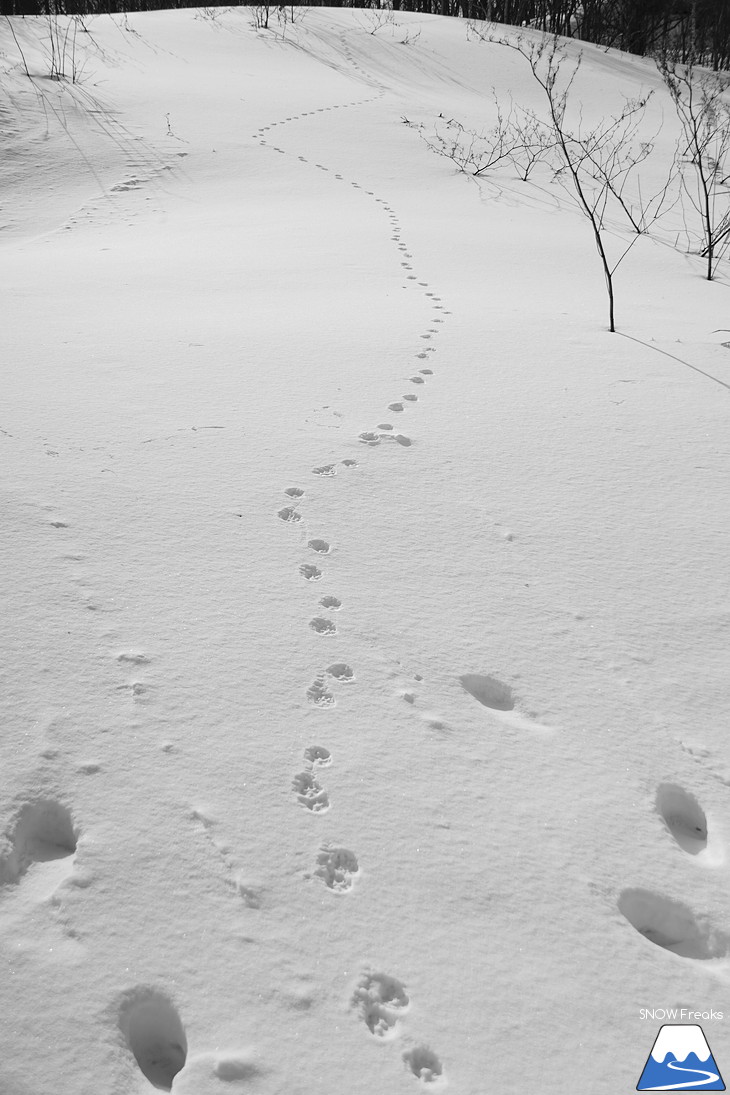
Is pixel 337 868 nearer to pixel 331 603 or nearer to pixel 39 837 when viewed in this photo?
pixel 39 837

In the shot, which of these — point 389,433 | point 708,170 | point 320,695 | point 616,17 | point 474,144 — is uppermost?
point 616,17

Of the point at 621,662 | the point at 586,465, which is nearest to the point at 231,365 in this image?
the point at 586,465

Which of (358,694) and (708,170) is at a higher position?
(708,170)

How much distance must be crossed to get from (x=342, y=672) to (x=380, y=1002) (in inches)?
24.7

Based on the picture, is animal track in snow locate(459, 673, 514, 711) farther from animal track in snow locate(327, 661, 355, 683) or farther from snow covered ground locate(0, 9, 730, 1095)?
animal track in snow locate(327, 661, 355, 683)

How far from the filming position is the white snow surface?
0.97m

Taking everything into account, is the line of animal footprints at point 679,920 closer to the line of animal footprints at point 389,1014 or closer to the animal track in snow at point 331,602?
the line of animal footprints at point 389,1014

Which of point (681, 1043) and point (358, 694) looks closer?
point (681, 1043)

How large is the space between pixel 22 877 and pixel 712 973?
1.00 metres

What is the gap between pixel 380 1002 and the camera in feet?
3.31

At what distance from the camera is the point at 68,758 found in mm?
1280

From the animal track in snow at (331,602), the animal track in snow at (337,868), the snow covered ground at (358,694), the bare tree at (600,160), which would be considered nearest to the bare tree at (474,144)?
the bare tree at (600,160)

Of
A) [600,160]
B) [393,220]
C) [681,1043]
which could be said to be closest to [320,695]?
[681,1043]

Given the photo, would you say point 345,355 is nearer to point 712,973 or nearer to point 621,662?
point 621,662
